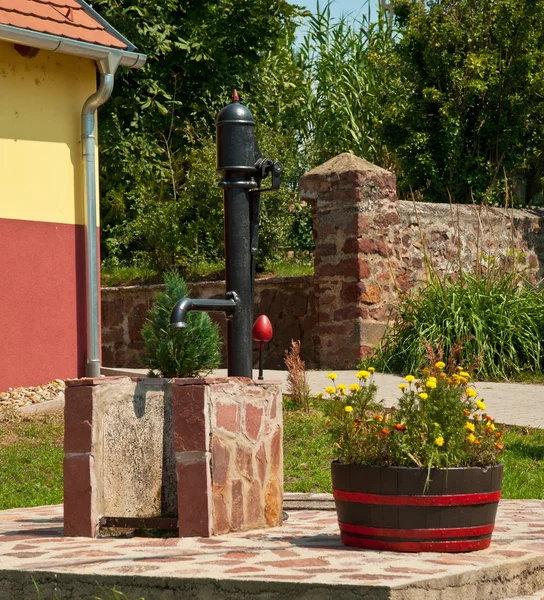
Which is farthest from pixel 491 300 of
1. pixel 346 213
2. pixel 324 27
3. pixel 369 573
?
pixel 324 27

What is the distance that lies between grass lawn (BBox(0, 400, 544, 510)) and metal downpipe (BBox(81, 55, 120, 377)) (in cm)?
147

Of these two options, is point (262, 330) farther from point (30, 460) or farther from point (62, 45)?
point (62, 45)

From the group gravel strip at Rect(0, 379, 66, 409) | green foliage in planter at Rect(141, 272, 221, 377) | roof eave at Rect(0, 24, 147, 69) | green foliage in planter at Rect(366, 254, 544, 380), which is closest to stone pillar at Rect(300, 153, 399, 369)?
green foliage in planter at Rect(366, 254, 544, 380)

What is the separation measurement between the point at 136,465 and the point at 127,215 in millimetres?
11911

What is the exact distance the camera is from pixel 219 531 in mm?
4930

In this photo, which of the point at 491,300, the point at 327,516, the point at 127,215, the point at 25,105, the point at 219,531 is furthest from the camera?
the point at 127,215

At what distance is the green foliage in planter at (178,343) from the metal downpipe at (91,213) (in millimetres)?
5055

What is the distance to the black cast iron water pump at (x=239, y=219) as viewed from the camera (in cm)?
541

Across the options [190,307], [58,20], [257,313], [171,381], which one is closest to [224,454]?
[171,381]

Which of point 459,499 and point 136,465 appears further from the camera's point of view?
point 136,465

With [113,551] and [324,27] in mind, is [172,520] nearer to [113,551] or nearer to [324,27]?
[113,551]

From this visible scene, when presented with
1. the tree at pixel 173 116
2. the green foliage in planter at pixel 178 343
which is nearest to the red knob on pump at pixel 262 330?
the green foliage in planter at pixel 178 343

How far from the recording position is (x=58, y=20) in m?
10.6

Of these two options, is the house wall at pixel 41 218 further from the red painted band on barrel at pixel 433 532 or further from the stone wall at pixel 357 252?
the red painted band on barrel at pixel 433 532
